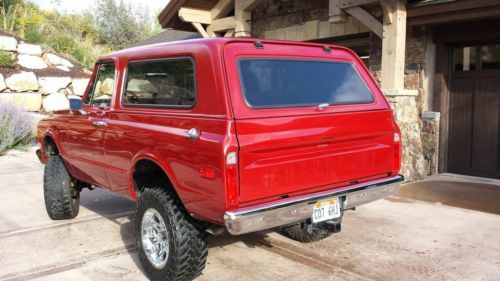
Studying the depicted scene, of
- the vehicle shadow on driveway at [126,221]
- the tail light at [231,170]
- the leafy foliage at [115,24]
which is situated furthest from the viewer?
the leafy foliage at [115,24]

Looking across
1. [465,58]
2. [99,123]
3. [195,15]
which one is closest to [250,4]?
[195,15]

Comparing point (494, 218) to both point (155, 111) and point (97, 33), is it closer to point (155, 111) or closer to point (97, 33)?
point (155, 111)

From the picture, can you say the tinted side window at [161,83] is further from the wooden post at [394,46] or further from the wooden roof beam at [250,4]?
the wooden roof beam at [250,4]

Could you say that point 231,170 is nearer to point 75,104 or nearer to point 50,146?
point 75,104

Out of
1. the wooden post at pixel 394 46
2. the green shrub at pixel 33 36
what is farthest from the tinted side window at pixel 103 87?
the green shrub at pixel 33 36

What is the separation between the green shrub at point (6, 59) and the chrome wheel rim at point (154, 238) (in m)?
13.7

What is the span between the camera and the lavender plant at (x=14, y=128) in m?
11.4

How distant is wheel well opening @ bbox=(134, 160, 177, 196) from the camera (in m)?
4.02

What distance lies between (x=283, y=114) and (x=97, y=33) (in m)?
29.4

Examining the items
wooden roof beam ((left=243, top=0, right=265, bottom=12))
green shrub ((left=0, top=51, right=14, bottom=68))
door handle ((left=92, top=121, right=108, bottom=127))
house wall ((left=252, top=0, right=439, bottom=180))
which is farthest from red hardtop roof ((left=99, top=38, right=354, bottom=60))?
green shrub ((left=0, top=51, right=14, bottom=68))

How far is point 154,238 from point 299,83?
1.76 metres

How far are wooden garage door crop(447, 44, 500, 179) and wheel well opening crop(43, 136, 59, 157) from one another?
20.6 ft

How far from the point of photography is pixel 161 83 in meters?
4.13

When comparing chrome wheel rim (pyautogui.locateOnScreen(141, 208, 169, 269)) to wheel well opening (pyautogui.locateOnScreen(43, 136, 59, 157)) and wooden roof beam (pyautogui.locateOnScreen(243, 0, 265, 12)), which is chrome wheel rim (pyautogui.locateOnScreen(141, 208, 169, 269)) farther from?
wooden roof beam (pyautogui.locateOnScreen(243, 0, 265, 12))
